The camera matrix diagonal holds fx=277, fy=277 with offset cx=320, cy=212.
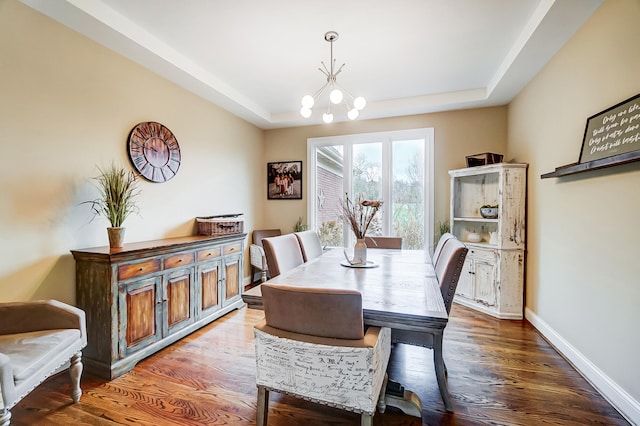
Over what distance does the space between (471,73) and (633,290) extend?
2.57 metres

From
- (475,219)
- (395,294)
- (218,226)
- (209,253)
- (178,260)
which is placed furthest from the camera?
(475,219)

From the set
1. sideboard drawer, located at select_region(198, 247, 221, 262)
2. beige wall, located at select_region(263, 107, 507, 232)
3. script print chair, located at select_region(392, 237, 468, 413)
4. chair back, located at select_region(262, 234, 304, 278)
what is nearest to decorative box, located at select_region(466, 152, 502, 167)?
beige wall, located at select_region(263, 107, 507, 232)

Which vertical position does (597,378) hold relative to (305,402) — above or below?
above

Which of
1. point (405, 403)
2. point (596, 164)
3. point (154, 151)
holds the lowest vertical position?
point (405, 403)

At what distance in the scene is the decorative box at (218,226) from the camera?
3263 mm

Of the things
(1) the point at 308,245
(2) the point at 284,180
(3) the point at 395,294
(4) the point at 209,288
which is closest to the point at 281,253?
(1) the point at 308,245

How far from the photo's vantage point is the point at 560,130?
2.49 meters

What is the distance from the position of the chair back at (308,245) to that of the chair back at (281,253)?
2.8 inches

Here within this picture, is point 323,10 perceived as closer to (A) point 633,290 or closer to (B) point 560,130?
(B) point 560,130

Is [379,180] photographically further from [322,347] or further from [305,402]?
[322,347]

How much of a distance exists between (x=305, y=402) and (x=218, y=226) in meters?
2.16

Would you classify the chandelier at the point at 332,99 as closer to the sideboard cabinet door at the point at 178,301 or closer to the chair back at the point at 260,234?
the sideboard cabinet door at the point at 178,301

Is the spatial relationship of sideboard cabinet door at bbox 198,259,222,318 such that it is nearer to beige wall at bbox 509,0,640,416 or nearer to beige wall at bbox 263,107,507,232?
beige wall at bbox 263,107,507,232

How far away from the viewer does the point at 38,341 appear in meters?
1.62
